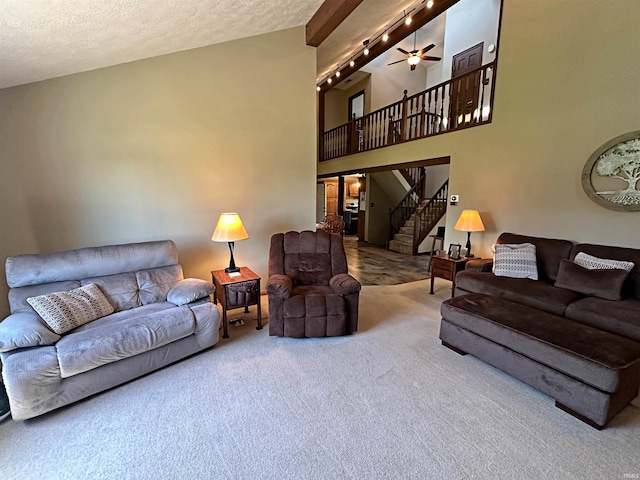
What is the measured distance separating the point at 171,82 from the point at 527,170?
14.5 feet

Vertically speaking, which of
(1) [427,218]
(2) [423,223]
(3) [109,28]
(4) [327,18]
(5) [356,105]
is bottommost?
(2) [423,223]

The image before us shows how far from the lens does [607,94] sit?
9.59 feet

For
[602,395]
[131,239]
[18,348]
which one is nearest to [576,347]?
[602,395]

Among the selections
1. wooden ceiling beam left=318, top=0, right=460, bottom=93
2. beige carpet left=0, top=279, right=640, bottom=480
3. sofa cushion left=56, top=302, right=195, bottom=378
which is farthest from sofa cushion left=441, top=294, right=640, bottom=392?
wooden ceiling beam left=318, top=0, right=460, bottom=93

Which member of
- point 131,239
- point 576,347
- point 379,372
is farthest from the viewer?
point 131,239

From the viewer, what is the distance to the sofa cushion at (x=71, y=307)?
204 cm

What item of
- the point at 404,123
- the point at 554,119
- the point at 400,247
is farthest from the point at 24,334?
the point at 400,247

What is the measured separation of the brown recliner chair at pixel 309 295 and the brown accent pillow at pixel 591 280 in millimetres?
2046

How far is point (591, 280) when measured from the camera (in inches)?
104

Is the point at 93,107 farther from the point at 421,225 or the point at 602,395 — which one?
the point at 421,225

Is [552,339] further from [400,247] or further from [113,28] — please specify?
[400,247]

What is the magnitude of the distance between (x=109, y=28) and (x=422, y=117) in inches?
184

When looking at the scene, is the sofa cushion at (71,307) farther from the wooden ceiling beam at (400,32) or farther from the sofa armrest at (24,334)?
the wooden ceiling beam at (400,32)

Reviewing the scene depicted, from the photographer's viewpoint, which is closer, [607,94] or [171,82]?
[607,94]
